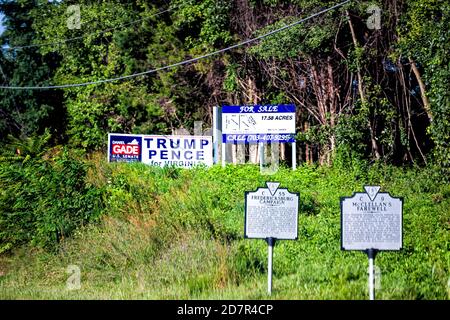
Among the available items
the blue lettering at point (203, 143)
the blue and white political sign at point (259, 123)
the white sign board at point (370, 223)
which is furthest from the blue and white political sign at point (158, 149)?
the white sign board at point (370, 223)

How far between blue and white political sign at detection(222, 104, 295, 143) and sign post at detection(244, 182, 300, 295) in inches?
447

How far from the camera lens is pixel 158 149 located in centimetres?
2209

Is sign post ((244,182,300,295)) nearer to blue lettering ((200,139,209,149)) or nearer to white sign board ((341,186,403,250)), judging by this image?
white sign board ((341,186,403,250))

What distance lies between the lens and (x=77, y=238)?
1537 centimetres

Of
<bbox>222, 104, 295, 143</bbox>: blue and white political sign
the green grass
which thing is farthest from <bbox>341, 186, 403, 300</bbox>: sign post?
<bbox>222, 104, 295, 143</bbox>: blue and white political sign

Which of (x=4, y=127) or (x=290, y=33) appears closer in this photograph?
(x=290, y=33)


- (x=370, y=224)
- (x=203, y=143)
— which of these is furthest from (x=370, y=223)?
(x=203, y=143)

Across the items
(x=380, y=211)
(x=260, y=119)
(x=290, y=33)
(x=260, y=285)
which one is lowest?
(x=260, y=285)

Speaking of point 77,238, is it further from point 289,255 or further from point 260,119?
point 260,119

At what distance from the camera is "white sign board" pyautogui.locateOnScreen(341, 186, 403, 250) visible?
29.5 ft

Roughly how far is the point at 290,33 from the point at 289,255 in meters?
11.0

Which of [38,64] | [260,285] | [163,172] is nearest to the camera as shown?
[260,285]

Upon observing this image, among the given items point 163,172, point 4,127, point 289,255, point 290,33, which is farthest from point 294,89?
point 4,127

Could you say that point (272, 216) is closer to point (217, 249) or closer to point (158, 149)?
point (217, 249)
